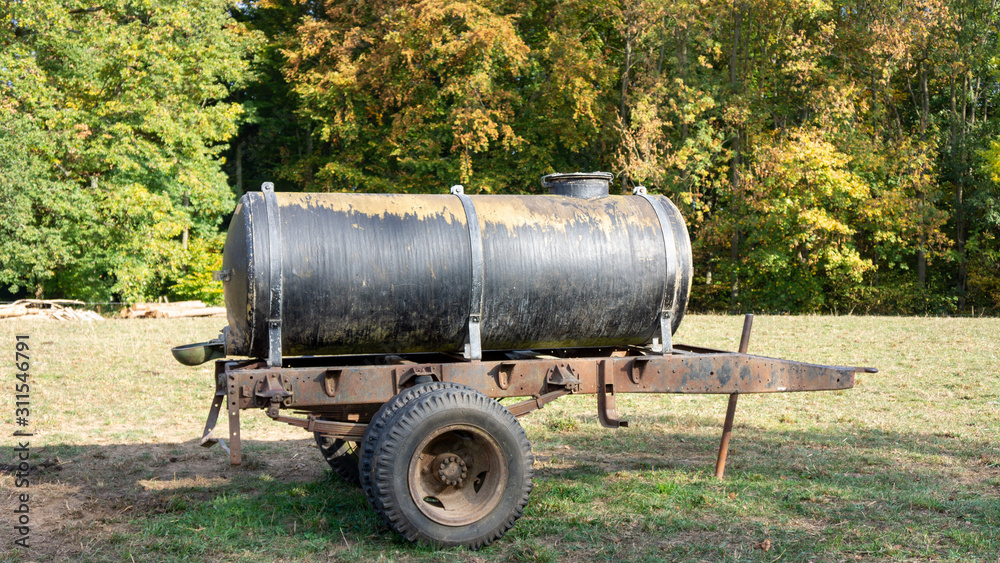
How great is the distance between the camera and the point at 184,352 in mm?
5969

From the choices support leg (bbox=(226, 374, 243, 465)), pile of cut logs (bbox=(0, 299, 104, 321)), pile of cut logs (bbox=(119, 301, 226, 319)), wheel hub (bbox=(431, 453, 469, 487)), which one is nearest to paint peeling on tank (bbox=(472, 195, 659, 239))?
wheel hub (bbox=(431, 453, 469, 487))

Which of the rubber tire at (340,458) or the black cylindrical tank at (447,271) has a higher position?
the black cylindrical tank at (447,271)

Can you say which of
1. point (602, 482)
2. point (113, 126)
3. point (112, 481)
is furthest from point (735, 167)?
point (112, 481)

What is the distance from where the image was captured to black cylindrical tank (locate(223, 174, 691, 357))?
5230mm

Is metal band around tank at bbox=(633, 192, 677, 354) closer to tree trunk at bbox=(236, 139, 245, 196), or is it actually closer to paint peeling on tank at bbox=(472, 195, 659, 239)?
paint peeling on tank at bbox=(472, 195, 659, 239)

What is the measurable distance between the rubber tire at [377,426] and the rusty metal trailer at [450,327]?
0.02 metres

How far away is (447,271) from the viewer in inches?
215

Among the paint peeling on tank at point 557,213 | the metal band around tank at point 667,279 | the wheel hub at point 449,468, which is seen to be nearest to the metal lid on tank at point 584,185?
the paint peeling on tank at point 557,213

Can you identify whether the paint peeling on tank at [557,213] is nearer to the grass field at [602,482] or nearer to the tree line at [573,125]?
the grass field at [602,482]

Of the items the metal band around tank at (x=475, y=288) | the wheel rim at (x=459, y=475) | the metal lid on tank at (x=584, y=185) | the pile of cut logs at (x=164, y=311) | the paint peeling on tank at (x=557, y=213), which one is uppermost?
the metal lid on tank at (x=584, y=185)

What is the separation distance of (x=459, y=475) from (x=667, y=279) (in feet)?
6.45

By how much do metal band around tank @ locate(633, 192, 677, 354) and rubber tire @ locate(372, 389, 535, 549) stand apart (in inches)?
53.8

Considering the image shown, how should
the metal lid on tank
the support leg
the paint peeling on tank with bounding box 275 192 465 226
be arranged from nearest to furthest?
1. the support leg
2. the paint peeling on tank with bounding box 275 192 465 226
3. the metal lid on tank

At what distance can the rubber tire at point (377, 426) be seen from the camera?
4.97 metres
